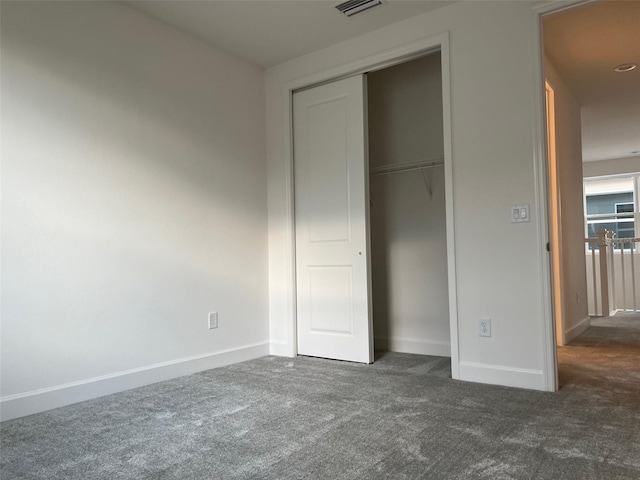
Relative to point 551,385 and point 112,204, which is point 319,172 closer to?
point 112,204

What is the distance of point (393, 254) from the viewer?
4242 millimetres

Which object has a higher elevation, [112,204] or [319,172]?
[319,172]

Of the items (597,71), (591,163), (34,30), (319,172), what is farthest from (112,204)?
(591,163)

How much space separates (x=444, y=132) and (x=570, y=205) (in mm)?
2614

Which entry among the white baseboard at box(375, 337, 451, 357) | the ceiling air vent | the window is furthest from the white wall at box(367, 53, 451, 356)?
the window

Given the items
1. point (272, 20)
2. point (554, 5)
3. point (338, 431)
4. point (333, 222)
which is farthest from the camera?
point (333, 222)

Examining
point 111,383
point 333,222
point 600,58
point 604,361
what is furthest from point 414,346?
point 600,58

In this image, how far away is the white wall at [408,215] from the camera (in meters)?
3.99

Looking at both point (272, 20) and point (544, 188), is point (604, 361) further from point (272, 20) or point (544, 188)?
point (272, 20)

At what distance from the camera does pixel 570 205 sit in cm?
500

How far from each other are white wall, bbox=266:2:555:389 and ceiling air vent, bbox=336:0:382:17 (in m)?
0.39

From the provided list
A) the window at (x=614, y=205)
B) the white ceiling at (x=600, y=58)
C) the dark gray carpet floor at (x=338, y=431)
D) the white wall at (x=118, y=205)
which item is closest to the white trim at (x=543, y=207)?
the dark gray carpet floor at (x=338, y=431)

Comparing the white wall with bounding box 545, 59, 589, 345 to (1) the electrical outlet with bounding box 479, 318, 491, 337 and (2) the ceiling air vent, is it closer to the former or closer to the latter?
(1) the electrical outlet with bounding box 479, 318, 491, 337

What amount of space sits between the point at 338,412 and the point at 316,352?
1.46 metres
